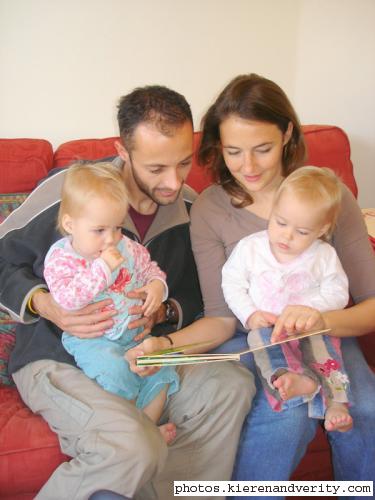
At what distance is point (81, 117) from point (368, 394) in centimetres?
170

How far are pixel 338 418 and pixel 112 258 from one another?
71cm

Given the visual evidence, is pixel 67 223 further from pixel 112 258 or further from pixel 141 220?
pixel 141 220

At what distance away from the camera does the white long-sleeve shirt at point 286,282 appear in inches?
55.2

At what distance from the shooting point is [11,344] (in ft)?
5.17

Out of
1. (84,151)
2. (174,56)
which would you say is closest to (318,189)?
(84,151)

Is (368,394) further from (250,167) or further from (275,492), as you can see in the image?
(250,167)

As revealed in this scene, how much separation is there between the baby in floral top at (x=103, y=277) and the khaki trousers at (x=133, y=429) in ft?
0.17

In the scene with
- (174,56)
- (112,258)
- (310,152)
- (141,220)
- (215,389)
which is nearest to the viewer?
(112,258)

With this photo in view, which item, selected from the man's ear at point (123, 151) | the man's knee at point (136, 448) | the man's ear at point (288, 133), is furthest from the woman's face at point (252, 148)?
the man's knee at point (136, 448)

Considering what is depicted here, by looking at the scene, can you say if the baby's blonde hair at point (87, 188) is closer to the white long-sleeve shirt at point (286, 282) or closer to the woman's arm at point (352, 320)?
the white long-sleeve shirt at point (286, 282)

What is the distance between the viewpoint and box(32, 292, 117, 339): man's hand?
130 centimetres

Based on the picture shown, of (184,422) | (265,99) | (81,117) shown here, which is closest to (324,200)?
(265,99)

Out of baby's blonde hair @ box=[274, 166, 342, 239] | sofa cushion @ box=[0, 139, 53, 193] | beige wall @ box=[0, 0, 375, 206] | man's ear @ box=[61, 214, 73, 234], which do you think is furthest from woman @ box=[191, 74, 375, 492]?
beige wall @ box=[0, 0, 375, 206]

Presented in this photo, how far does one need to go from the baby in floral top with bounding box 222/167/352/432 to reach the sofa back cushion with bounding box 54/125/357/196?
0.59m
